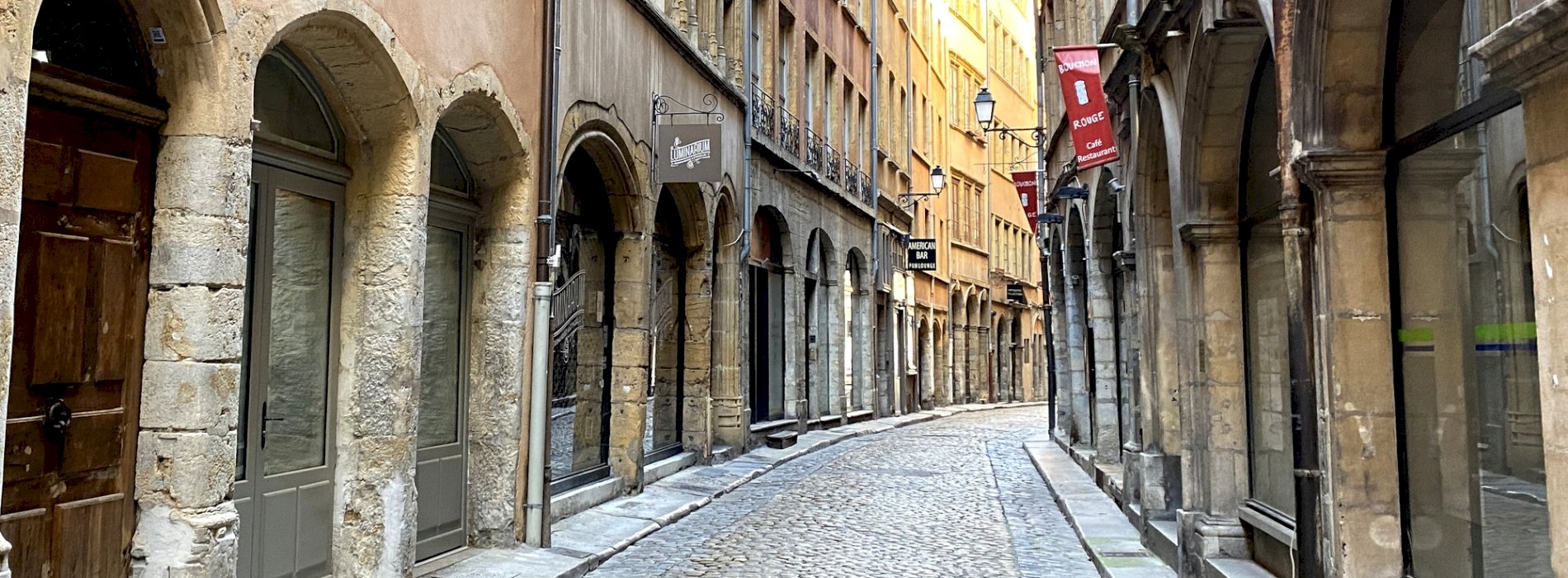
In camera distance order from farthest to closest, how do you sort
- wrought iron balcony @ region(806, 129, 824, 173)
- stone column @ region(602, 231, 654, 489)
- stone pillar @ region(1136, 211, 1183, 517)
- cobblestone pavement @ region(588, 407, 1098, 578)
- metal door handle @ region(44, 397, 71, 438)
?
wrought iron balcony @ region(806, 129, 824, 173) < stone column @ region(602, 231, 654, 489) < stone pillar @ region(1136, 211, 1183, 517) < cobblestone pavement @ region(588, 407, 1098, 578) < metal door handle @ region(44, 397, 71, 438)

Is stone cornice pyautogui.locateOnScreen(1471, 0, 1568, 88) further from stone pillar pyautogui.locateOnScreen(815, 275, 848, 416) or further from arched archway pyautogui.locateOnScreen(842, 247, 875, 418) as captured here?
arched archway pyautogui.locateOnScreen(842, 247, 875, 418)

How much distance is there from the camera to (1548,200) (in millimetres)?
3160

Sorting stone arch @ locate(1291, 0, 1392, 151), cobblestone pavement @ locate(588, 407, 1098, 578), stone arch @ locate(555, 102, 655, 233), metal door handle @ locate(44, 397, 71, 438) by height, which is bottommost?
cobblestone pavement @ locate(588, 407, 1098, 578)

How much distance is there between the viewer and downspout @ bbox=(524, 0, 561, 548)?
332 inches

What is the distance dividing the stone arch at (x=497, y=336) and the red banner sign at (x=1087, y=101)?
174 inches

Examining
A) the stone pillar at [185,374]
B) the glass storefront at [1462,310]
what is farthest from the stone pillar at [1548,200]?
the stone pillar at [185,374]

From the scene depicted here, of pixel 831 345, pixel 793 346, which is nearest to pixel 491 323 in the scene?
pixel 793 346

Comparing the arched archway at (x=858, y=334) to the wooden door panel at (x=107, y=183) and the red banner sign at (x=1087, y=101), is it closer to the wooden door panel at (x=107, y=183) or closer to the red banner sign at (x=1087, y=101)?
the red banner sign at (x=1087, y=101)

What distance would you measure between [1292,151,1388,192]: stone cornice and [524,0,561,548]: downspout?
5.26 metres

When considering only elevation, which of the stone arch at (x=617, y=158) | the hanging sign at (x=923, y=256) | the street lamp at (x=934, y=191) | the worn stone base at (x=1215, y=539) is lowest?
the worn stone base at (x=1215, y=539)

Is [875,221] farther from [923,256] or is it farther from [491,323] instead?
[491,323]

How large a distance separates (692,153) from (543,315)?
3065 mm

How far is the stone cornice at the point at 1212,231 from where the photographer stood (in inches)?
292

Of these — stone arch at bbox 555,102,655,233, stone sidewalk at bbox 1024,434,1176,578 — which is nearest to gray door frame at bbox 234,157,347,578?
stone arch at bbox 555,102,655,233
